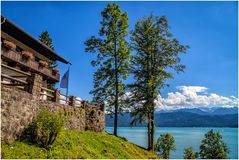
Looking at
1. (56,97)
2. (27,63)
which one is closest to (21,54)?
(27,63)

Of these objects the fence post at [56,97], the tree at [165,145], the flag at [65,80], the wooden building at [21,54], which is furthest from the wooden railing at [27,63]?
the tree at [165,145]

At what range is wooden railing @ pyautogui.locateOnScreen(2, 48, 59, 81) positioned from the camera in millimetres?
25906

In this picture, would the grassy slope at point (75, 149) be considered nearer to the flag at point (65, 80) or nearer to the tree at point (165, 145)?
the flag at point (65, 80)

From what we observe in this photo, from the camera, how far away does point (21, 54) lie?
28828 millimetres

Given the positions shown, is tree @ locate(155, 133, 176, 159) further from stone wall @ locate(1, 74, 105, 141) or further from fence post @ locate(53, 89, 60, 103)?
fence post @ locate(53, 89, 60, 103)

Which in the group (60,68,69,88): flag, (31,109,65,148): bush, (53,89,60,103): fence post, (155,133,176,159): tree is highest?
(60,68,69,88): flag

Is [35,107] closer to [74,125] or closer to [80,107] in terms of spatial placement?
[74,125]

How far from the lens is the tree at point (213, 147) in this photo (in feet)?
195

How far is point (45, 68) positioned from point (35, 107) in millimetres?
18705

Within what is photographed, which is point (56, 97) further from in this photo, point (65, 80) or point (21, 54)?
point (21, 54)

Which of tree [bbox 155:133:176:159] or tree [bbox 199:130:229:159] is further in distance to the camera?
tree [bbox 155:133:176:159]

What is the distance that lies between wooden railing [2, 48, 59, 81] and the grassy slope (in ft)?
34.3

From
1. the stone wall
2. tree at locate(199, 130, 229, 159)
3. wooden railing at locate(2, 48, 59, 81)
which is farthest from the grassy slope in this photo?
tree at locate(199, 130, 229, 159)

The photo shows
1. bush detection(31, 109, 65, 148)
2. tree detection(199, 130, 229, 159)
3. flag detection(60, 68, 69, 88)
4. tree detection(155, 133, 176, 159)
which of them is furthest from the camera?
tree detection(155, 133, 176, 159)
